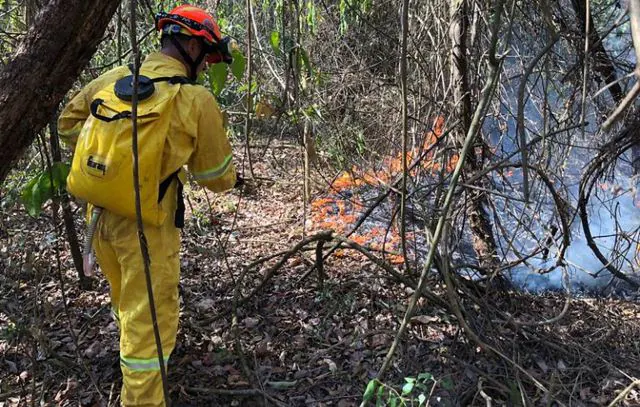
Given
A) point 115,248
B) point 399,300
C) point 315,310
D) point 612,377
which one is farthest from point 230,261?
point 612,377

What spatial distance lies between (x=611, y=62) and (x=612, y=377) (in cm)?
191

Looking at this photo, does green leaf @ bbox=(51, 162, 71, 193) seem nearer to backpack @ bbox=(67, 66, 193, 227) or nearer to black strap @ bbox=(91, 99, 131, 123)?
backpack @ bbox=(67, 66, 193, 227)

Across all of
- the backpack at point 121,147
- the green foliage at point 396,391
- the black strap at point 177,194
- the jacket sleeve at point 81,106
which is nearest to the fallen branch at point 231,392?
the green foliage at point 396,391

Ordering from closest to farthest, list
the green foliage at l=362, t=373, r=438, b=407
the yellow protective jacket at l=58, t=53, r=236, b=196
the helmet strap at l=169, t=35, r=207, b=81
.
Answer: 1. the green foliage at l=362, t=373, r=438, b=407
2. the yellow protective jacket at l=58, t=53, r=236, b=196
3. the helmet strap at l=169, t=35, r=207, b=81

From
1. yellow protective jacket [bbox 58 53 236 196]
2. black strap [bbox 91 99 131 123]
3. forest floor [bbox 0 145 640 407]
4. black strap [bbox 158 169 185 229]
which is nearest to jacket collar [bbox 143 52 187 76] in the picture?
yellow protective jacket [bbox 58 53 236 196]

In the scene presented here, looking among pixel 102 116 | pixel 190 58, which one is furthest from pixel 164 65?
pixel 102 116

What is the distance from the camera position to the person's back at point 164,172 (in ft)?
7.89

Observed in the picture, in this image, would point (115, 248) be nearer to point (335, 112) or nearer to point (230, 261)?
point (230, 261)

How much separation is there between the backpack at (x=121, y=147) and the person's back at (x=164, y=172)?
16 mm

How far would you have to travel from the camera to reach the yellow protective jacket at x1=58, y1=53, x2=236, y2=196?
239 cm

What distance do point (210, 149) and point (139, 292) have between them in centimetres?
70

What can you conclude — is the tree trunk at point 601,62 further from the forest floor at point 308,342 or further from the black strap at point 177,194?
the black strap at point 177,194

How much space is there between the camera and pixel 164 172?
2430 millimetres

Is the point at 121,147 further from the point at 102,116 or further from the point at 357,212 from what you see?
the point at 357,212
